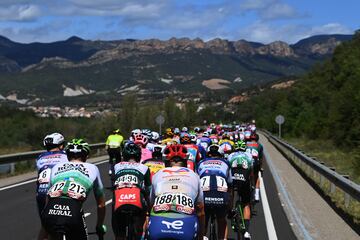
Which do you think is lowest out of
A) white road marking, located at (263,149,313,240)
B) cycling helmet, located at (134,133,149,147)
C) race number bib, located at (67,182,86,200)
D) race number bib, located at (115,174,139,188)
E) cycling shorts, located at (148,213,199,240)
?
white road marking, located at (263,149,313,240)

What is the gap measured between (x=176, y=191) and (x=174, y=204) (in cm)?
20

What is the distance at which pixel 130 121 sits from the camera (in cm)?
10312

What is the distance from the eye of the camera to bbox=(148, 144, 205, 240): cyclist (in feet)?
20.9

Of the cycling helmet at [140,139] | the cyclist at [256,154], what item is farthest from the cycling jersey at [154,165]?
the cyclist at [256,154]

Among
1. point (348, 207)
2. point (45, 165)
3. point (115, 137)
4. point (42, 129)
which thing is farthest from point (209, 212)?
point (42, 129)

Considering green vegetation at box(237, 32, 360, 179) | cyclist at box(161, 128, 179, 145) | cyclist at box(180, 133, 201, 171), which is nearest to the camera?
cyclist at box(180, 133, 201, 171)

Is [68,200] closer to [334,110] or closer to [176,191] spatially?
[176,191]

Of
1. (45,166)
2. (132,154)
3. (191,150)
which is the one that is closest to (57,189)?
(132,154)

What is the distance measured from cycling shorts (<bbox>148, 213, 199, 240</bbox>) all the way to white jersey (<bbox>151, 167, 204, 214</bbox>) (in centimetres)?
9

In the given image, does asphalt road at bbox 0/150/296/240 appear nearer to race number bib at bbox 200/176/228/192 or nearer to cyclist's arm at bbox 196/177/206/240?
race number bib at bbox 200/176/228/192

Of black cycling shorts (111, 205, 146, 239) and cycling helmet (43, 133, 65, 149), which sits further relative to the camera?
cycling helmet (43, 133, 65, 149)

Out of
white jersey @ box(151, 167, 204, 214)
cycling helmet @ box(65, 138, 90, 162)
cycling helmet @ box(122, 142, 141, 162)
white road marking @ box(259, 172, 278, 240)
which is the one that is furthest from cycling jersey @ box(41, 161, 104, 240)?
white road marking @ box(259, 172, 278, 240)

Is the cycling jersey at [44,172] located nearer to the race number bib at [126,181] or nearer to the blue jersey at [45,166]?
the blue jersey at [45,166]

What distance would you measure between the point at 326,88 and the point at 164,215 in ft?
298
